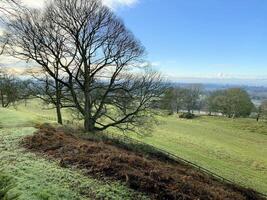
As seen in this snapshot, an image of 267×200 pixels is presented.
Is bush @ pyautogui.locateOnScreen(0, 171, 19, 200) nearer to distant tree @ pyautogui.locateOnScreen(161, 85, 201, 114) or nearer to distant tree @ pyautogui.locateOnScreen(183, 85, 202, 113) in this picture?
distant tree @ pyautogui.locateOnScreen(161, 85, 201, 114)

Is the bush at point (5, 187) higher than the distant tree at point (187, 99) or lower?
higher

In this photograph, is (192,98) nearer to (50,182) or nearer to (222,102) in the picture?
(222,102)

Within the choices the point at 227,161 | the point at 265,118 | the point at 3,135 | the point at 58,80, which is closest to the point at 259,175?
the point at 227,161

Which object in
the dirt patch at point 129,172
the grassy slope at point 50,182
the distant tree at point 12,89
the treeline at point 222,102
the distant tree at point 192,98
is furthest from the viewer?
the distant tree at point 192,98

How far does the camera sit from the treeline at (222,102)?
114125 mm

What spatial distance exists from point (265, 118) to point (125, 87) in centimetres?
9166

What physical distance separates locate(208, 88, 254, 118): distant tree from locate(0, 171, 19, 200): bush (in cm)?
10832

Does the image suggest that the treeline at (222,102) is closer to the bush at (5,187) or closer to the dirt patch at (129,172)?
the dirt patch at (129,172)

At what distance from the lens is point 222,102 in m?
117

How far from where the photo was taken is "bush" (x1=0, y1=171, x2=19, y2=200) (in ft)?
35.1

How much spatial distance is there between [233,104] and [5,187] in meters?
110

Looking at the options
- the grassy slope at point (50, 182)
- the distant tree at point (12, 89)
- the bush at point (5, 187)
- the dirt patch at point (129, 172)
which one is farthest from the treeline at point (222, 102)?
the bush at point (5, 187)

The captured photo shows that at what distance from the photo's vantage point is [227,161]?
38.8 m

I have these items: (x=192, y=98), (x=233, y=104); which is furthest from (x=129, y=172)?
(x=192, y=98)
